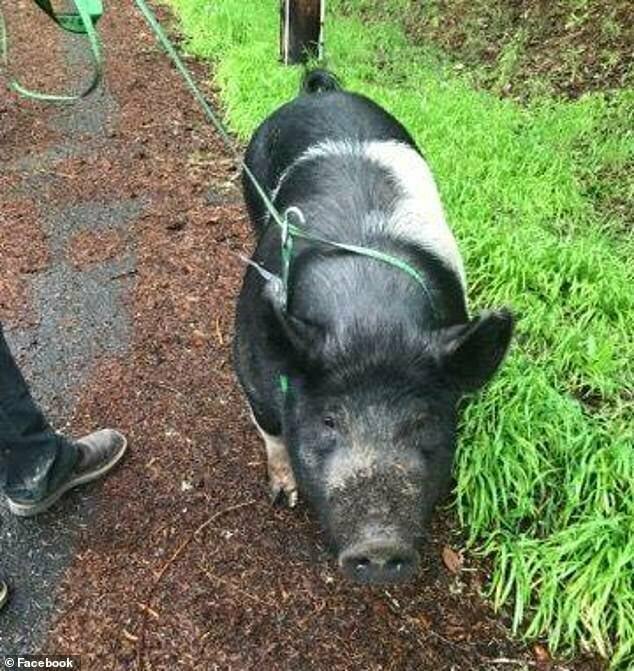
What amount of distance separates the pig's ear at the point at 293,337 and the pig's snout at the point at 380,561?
557mm

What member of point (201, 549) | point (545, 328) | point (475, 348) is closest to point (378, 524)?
point (475, 348)

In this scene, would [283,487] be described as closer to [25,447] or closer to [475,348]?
[25,447]

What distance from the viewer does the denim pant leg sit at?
9.39 ft

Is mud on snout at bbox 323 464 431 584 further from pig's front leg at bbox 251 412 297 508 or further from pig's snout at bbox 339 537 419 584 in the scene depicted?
pig's front leg at bbox 251 412 297 508

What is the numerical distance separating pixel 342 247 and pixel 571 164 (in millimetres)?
3566

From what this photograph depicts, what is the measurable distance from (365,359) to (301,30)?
5522mm

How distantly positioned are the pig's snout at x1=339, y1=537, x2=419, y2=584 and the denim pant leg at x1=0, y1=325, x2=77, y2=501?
1339 millimetres

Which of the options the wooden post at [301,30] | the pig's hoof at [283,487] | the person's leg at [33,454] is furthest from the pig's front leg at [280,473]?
the wooden post at [301,30]

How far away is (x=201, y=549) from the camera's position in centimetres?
312

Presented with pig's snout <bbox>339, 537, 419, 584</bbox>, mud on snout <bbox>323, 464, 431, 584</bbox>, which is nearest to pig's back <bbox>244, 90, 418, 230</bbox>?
mud on snout <bbox>323, 464, 431, 584</bbox>

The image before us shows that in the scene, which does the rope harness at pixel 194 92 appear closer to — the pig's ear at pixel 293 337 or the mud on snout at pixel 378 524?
the pig's ear at pixel 293 337

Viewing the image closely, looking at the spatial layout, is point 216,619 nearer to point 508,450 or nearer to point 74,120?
point 508,450

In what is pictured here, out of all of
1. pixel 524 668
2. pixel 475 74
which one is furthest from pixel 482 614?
pixel 475 74

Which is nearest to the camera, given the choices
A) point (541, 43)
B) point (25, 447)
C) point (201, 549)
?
point (25, 447)
